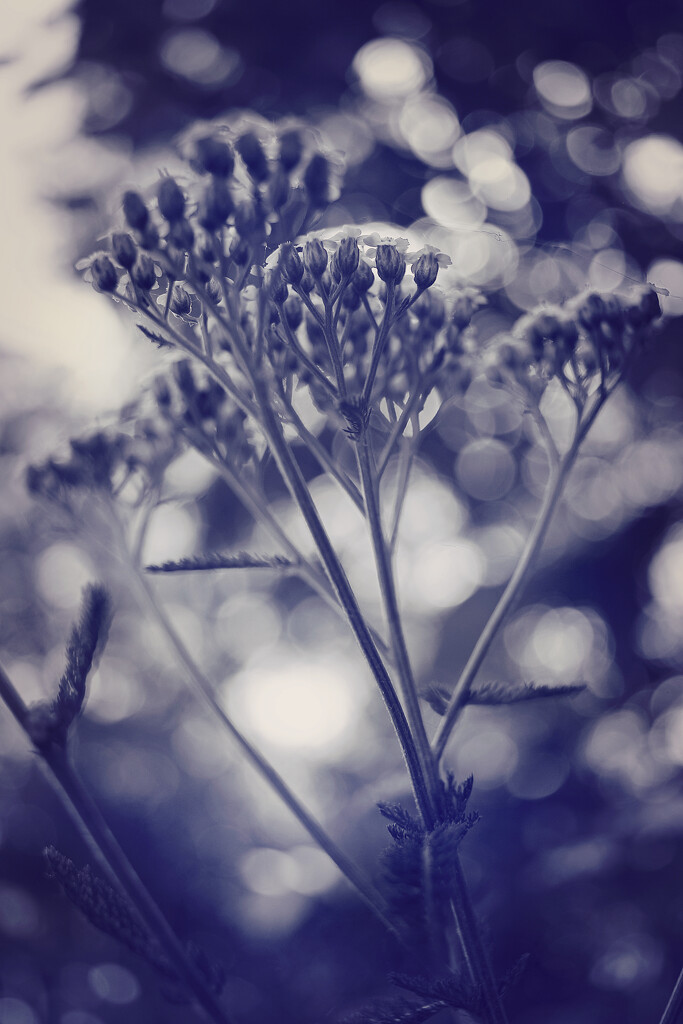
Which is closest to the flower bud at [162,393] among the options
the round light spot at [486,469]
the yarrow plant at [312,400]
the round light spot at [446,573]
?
the yarrow plant at [312,400]

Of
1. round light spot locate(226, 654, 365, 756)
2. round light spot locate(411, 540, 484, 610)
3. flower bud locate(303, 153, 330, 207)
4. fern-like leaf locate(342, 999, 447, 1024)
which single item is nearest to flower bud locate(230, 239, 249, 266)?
flower bud locate(303, 153, 330, 207)

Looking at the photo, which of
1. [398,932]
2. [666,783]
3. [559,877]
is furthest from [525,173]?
[398,932]

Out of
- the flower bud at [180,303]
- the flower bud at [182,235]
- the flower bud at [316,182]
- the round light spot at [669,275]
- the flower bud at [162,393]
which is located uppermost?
the round light spot at [669,275]

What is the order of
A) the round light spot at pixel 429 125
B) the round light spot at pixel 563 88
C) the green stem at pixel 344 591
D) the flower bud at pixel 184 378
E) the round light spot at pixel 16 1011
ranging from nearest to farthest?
the green stem at pixel 344 591
the flower bud at pixel 184 378
the round light spot at pixel 16 1011
the round light spot at pixel 563 88
the round light spot at pixel 429 125

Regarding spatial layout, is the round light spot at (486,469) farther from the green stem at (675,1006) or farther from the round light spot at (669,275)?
the green stem at (675,1006)

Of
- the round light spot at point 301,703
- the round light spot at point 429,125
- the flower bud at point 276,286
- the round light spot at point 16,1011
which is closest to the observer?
the flower bud at point 276,286

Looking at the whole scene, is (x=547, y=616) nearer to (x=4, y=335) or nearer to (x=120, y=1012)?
(x=120, y=1012)
